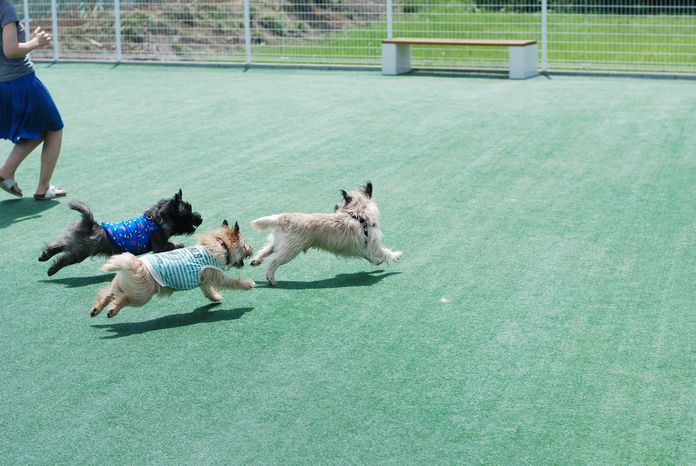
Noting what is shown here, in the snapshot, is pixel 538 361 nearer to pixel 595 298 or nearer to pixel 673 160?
pixel 595 298

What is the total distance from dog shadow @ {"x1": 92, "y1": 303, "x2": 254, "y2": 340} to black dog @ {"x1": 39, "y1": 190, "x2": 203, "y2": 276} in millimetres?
724

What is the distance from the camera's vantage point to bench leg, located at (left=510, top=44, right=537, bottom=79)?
14211 millimetres

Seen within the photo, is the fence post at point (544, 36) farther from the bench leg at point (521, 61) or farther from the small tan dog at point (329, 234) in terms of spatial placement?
the small tan dog at point (329, 234)

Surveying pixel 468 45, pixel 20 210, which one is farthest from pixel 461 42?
pixel 20 210

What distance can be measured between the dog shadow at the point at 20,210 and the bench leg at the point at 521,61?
8307 millimetres

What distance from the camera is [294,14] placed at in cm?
1773

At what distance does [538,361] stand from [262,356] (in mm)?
1353

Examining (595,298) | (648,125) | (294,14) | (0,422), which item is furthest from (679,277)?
(294,14)

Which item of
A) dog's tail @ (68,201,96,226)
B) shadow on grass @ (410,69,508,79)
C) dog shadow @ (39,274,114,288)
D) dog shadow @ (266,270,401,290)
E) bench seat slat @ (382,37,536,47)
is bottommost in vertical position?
dog shadow @ (266,270,401,290)

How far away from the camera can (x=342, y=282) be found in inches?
234

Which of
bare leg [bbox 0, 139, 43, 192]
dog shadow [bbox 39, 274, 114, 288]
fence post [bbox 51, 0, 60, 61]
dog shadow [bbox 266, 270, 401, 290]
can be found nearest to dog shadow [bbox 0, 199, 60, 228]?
bare leg [bbox 0, 139, 43, 192]

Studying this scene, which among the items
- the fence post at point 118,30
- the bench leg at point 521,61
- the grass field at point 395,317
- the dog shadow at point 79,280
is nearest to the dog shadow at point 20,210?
the grass field at point 395,317

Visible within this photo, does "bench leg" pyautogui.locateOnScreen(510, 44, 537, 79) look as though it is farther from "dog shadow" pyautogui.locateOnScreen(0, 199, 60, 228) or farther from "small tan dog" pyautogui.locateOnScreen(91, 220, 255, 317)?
"small tan dog" pyautogui.locateOnScreen(91, 220, 255, 317)

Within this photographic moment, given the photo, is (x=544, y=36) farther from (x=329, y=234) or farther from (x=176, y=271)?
(x=176, y=271)
